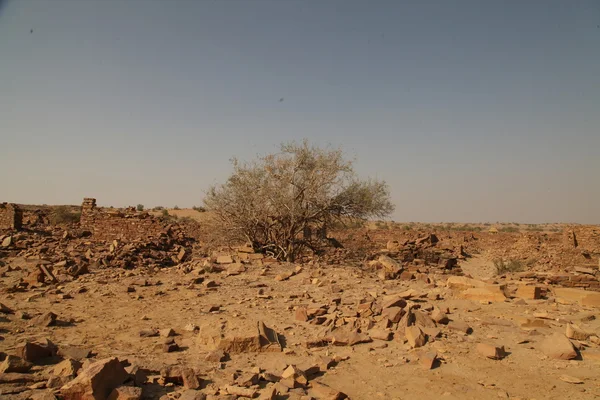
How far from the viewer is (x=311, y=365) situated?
527cm

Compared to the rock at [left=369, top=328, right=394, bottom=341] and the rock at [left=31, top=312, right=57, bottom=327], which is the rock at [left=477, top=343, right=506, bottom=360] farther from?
the rock at [left=31, top=312, right=57, bottom=327]

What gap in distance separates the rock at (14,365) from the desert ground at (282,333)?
0.05 ft

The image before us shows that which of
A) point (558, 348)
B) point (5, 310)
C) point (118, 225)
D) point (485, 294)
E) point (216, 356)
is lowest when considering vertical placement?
point (5, 310)

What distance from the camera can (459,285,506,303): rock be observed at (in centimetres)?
846

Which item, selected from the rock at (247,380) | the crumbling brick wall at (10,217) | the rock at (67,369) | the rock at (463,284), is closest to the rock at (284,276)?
the rock at (463,284)

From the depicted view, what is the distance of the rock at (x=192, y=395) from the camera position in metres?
4.08

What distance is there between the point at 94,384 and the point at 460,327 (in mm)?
5507

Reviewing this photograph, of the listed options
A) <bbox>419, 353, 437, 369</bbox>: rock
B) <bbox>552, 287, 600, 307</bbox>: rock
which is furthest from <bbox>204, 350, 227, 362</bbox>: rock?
<bbox>552, 287, 600, 307</bbox>: rock

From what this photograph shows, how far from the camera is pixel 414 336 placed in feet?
19.6

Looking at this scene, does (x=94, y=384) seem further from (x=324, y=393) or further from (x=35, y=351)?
(x=324, y=393)

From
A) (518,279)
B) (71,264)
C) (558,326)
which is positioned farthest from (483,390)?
(71,264)

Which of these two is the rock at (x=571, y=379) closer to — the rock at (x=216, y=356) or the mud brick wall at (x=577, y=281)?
the rock at (x=216, y=356)

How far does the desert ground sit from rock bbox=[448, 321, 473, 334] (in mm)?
32

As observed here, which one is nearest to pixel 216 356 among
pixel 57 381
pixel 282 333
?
pixel 282 333
